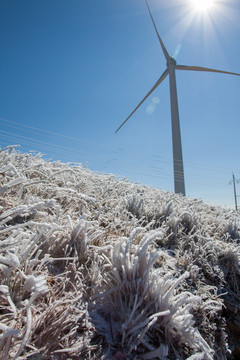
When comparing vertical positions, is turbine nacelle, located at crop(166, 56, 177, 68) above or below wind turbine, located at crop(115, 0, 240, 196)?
above

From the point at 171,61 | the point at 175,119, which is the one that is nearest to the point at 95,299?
the point at 175,119

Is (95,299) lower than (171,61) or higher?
lower

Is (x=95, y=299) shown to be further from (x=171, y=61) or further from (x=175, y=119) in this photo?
(x=171, y=61)

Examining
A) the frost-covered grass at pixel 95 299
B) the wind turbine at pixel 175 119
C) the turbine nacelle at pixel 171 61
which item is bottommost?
the frost-covered grass at pixel 95 299

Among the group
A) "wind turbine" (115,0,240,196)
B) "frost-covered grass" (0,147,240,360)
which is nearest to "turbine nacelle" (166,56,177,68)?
"wind turbine" (115,0,240,196)

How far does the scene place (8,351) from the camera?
819 millimetres

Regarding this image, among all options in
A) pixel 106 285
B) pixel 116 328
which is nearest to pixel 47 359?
pixel 116 328

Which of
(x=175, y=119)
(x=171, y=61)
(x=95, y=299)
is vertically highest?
(x=171, y=61)

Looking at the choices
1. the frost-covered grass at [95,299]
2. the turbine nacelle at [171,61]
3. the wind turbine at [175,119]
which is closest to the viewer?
the frost-covered grass at [95,299]

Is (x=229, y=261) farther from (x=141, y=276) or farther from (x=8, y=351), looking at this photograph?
(x=8, y=351)

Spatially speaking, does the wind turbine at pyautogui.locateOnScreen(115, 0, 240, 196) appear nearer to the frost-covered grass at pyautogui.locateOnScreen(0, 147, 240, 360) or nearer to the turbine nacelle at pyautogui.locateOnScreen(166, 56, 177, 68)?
the turbine nacelle at pyautogui.locateOnScreen(166, 56, 177, 68)

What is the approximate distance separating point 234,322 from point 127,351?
4.65 feet

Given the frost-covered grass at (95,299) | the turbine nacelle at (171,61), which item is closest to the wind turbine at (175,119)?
the turbine nacelle at (171,61)

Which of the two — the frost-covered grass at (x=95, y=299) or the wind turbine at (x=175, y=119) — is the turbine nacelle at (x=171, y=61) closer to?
the wind turbine at (x=175, y=119)
